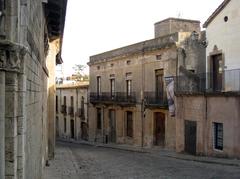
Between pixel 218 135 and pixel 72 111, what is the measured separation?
2520 centimetres

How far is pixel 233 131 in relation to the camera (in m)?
18.8

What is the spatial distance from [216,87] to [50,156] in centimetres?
908

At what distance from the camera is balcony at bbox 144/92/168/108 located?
26.9 meters

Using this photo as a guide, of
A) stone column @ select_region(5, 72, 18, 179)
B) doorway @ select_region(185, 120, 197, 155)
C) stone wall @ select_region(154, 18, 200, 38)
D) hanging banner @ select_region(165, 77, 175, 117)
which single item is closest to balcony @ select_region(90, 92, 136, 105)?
stone wall @ select_region(154, 18, 200, 38)

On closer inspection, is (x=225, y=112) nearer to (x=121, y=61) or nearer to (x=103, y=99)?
(x=121, y=61)

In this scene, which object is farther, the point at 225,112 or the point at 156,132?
the point at 156,132

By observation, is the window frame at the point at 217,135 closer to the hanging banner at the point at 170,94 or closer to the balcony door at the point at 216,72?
the balcony door at the point at 216,72

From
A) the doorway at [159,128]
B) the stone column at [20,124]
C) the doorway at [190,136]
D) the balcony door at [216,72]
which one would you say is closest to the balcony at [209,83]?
the balcony door at [216,72]

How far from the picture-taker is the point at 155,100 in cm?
2812

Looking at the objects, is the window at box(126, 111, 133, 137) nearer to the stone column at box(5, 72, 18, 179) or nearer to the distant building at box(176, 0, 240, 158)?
the distant building at box(176, 0, 240, 158)

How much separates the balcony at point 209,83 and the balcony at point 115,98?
646cm

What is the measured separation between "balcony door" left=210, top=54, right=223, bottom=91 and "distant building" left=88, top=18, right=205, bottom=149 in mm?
1530

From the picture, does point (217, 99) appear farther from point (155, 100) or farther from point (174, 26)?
point (174, 26)

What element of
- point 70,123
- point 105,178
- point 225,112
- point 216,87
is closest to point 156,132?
point 216,87
